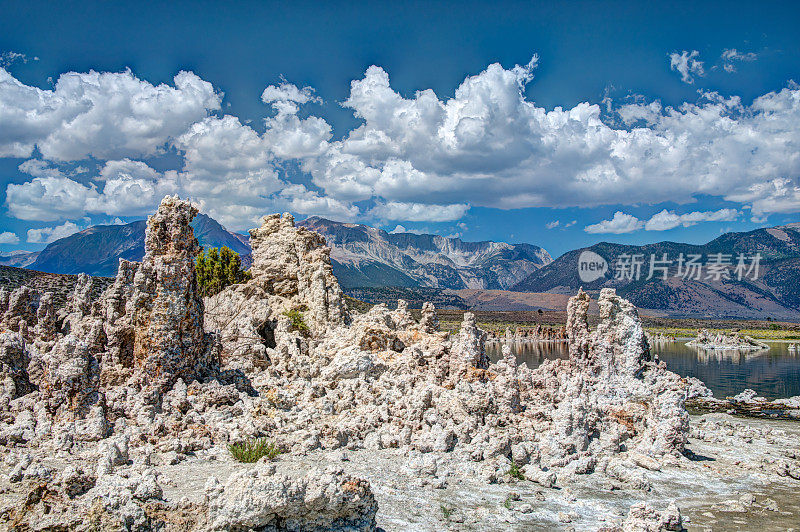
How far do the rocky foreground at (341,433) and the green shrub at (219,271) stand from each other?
65.9ft

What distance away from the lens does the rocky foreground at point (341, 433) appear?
7898 mm

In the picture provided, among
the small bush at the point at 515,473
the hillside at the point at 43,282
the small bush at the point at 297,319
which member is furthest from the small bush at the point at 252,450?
the hillside at the point at 43,282

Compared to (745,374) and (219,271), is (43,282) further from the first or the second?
(745,374)

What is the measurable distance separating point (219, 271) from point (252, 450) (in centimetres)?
3483

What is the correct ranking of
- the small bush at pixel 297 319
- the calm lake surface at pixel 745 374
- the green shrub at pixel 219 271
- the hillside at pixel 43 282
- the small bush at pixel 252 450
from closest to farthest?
the small bush at pixel 252 450 < the small bush at pixel 297 319 < the calm lake surface at pixel 745 374 < the green shrub at pixel 219 271 < the hillside at pixel 43 282

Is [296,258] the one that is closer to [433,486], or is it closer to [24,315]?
[24,315]

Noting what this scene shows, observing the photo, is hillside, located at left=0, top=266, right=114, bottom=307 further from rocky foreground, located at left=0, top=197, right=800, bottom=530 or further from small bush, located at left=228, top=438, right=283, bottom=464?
small bush, located at left=228, top=438, right=283, bottom=464

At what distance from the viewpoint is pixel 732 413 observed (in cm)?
2525

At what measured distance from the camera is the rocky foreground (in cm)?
790

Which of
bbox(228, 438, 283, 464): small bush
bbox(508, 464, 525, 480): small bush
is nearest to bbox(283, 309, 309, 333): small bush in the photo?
bbox(228, 438, 283, 464): small bush

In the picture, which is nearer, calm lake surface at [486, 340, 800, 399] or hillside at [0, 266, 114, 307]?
calm lake surface at [486, 340, 800, 399]

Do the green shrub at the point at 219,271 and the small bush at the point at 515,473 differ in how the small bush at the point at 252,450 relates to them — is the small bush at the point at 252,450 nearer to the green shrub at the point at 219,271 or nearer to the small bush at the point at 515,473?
the small bush at the point at 515,473

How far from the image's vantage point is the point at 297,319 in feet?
85.4

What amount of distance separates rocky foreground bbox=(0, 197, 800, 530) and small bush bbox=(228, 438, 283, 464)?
25 centimetres
